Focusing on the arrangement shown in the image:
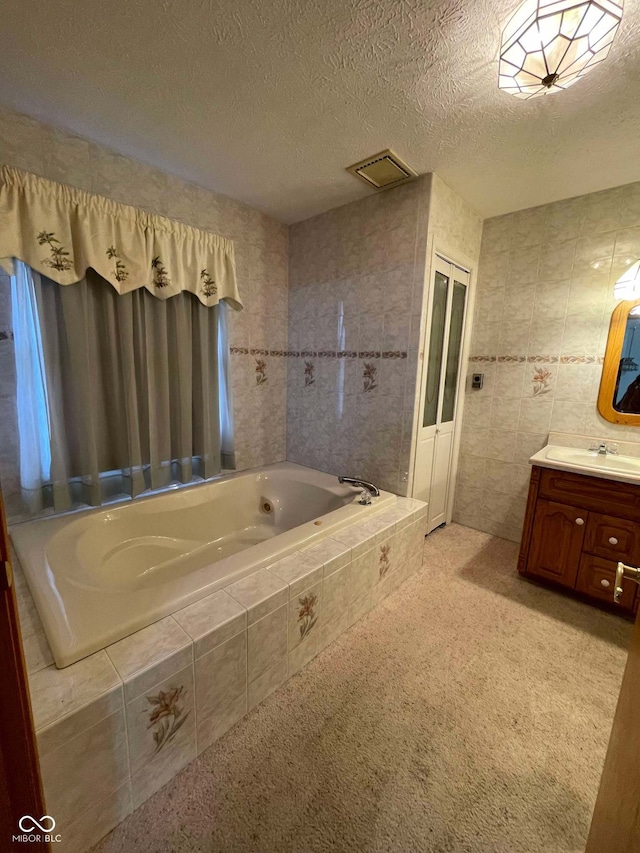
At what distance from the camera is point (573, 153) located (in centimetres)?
165

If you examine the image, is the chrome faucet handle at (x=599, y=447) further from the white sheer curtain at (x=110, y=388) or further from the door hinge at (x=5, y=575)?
the door hinge at (x=5, y=575)

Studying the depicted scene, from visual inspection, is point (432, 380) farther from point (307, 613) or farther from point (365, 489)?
point (307, 613)

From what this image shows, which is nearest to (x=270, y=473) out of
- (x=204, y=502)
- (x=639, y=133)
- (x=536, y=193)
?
(x=204, y=502)

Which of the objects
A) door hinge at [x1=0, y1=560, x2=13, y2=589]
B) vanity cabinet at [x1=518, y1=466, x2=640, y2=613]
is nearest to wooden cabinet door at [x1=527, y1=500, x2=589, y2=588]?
vanity cabinet at [x1=518, y1=466, x2=640, y2=613]

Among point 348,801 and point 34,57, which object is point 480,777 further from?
point 34,57

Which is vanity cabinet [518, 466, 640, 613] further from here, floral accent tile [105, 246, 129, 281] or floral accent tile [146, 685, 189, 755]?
floral accent tile [105, 246, 129, 281]

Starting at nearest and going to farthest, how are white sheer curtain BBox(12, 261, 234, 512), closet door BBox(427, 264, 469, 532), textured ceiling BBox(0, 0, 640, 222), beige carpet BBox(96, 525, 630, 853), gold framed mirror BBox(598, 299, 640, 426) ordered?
beige carpet BBox(96, 525, 630, 853) < textured ceiling BBox(0, 0, 640, 222) < white sheer curtain BBox(12, 261, 234, 512) < gold framed mirror BBox(598, 299, 640, 426) < closet door BBox(427, 264, 469, 532)

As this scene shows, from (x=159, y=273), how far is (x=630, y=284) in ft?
8.43

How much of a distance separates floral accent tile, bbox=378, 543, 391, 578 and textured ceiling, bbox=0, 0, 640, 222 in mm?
1956

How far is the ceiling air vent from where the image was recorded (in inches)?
68.4

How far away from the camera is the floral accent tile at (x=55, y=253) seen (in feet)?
4.95

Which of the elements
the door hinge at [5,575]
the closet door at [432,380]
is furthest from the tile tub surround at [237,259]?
the door hinge at [5,575]

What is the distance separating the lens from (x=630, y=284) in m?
1.88

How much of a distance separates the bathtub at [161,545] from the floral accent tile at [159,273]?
1.20m
